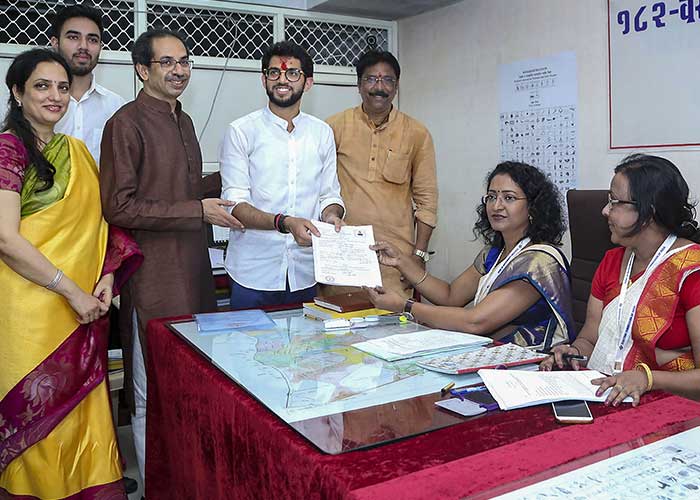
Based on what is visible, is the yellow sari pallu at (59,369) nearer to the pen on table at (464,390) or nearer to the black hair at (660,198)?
the pen on table at (464,390)

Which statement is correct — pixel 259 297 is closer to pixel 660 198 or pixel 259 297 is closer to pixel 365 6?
pixel 660 198

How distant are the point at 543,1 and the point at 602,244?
1.45 meters

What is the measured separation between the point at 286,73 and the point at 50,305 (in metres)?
1.20

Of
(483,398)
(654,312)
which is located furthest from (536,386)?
(654,312)

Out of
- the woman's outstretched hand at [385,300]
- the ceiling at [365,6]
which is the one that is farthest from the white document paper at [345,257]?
the ceiling at [365,6]

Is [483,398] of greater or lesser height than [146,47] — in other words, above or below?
below

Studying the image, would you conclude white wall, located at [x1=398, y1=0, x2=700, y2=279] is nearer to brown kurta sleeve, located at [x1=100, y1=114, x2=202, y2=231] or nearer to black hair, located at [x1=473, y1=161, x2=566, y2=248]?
black hair, located at [x1=473, y1=161, x2=566, y2=248]

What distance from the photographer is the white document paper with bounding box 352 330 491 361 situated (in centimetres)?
160

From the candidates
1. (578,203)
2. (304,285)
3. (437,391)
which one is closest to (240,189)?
(304,285)

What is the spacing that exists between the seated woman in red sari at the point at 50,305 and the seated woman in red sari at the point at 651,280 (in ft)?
4.94

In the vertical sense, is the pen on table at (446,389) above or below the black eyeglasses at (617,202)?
below

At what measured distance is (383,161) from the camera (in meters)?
3.22

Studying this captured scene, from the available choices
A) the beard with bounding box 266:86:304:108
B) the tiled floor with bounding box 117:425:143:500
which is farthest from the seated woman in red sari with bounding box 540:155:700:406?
the tiled floor with bounding box 117:425:143:500

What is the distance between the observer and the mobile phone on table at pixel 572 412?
1.18 meters
